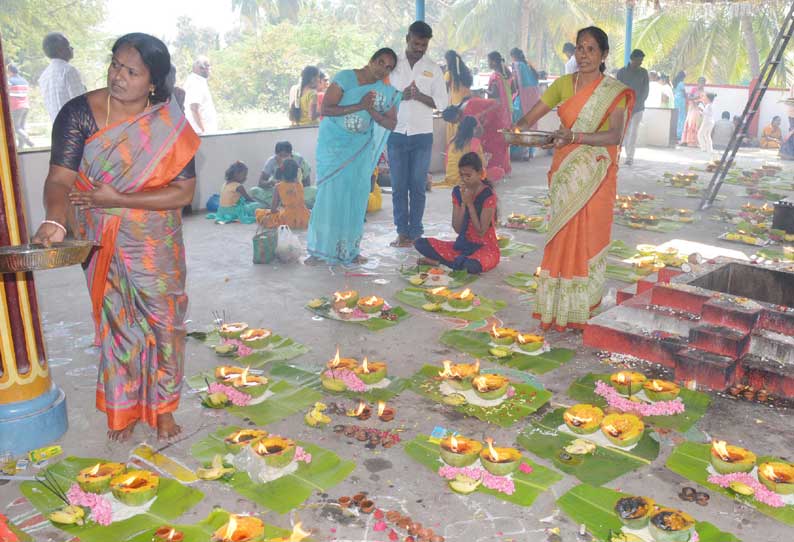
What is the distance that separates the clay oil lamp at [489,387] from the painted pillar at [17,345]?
86.1 inches

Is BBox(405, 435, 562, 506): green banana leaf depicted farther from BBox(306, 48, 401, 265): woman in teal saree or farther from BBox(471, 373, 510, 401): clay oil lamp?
BBox(306, 48, 401, 265): woman in teal saree

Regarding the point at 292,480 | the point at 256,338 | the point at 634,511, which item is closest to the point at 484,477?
the point at 634,511

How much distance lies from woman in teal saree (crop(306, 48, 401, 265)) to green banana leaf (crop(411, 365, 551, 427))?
101 inches

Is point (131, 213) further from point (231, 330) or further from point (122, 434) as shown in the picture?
point (231, 330)

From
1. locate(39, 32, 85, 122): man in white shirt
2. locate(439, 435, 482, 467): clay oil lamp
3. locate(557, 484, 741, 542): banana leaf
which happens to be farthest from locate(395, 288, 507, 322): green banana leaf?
locate(39, 32, 85, 122): man in white shirt

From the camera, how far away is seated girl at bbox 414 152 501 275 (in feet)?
20.2

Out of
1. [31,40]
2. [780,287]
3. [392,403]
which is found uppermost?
[31,40]

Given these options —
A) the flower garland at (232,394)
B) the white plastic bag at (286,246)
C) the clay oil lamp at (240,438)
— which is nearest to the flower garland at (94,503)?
the clay oil lamp at (240,438)

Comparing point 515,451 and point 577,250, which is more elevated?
point 577,250

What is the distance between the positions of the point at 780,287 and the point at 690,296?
806mm

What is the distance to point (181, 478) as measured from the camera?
3.23 meters

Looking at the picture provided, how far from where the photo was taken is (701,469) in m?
3.34

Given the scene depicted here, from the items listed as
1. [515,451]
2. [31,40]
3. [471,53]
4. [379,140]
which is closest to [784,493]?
[515,451]

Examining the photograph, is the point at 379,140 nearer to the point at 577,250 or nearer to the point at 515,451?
the point at 577,250
